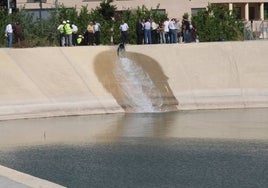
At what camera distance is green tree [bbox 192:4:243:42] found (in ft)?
140

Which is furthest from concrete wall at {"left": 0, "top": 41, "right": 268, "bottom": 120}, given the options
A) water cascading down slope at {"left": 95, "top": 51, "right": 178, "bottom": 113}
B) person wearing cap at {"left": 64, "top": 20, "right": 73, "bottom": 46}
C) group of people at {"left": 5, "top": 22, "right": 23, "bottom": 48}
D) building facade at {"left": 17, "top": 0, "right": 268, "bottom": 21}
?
building facade at {"left": 17, "top": 0, "right": 268, "bottom": 21}

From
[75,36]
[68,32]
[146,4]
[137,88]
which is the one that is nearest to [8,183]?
[137,88]

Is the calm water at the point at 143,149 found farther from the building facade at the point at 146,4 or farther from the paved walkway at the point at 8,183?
the building facade at the point at 146,4

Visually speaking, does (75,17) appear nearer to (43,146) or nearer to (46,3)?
(46,3)

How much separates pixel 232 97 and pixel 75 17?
58.9 ft

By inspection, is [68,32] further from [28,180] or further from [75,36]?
[28,180]

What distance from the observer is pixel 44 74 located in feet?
96.1

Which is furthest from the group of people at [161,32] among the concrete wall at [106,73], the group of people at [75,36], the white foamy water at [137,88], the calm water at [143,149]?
the calm water at [143,149]

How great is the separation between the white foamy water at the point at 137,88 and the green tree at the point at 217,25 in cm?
1212

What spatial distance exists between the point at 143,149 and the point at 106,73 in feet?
41.0

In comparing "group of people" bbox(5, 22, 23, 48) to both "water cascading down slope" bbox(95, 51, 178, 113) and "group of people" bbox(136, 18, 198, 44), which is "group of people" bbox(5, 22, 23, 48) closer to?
"water cascading down slope" bbox(95, 51, 178, 113)

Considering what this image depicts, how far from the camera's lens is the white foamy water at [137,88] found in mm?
28859

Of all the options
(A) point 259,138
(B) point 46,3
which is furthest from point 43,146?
(B) point 46,3

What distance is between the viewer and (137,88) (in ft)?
97.7
